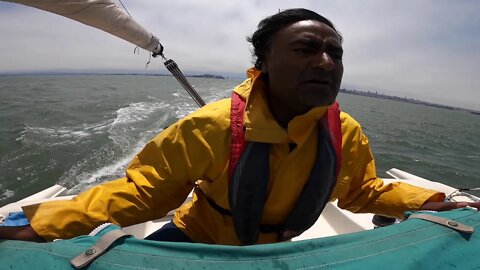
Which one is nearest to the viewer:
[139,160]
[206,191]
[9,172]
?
[139,160]

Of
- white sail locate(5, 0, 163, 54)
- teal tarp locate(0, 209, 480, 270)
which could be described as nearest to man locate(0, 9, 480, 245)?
teal tarp locate(0, 209, 480, 270)

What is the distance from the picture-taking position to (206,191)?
147 cm

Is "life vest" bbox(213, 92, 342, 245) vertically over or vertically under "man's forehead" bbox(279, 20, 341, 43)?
under

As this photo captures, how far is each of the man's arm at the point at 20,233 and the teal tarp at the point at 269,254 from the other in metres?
0.12

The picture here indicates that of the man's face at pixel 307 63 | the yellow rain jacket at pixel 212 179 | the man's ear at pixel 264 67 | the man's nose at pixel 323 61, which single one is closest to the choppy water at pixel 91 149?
the yellow rain jacket at pixel 212 179

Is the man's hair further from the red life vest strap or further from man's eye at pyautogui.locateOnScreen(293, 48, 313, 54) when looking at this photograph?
the red life vest strap

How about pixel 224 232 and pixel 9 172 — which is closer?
pixel 224 232

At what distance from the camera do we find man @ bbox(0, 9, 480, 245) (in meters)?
1.15

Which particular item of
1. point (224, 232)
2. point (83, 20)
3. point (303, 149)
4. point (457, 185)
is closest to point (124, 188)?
point (224, 232)

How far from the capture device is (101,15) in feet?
7.60

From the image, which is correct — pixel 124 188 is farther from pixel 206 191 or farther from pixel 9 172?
pixel 9 172

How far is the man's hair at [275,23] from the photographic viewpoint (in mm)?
1272

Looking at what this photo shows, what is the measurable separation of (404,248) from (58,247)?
2.74 feet

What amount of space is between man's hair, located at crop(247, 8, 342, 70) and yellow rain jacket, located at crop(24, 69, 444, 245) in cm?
15
